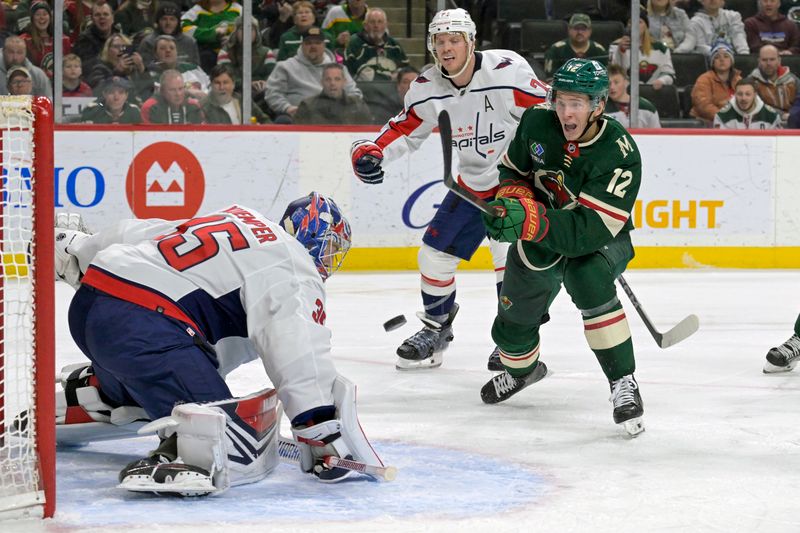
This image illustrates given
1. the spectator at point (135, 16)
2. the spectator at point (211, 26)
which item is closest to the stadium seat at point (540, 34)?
the spectator at point (211, 26)

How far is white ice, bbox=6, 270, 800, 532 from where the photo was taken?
229 centimetres

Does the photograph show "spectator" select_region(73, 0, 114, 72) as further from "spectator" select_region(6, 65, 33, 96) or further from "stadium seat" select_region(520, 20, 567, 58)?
"stadium seat" select_region(520, 20, 567, 58)

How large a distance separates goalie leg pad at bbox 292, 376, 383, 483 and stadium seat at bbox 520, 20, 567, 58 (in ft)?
15.8

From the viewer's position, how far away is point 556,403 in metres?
3.52

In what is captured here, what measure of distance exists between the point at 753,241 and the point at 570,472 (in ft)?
15.3

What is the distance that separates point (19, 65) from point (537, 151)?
13.2ft

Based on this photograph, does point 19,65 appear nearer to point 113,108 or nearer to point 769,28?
point 113,108

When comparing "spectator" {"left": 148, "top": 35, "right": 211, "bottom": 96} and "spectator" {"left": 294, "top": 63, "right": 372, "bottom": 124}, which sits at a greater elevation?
"spectator" {"left": 148, "top": 35, "right": 211, "bottom": 96}

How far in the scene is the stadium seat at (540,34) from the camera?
7.02 meters

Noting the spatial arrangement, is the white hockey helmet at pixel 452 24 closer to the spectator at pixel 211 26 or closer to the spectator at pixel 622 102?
the spectator at pixel 211 26

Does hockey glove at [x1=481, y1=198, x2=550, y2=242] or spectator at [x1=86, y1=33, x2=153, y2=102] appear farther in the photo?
spectator at [x1=86, y1=33, x2=153, y2=102]

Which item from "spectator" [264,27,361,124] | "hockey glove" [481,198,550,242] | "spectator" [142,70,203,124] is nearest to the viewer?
"hockey glove" [481,198,550,242]

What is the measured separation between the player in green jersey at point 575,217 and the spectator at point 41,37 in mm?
3842

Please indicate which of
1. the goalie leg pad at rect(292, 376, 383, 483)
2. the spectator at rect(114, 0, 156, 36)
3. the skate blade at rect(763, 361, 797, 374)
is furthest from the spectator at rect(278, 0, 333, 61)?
the goalie leg pad at rect(292, 376, 383, 483)
